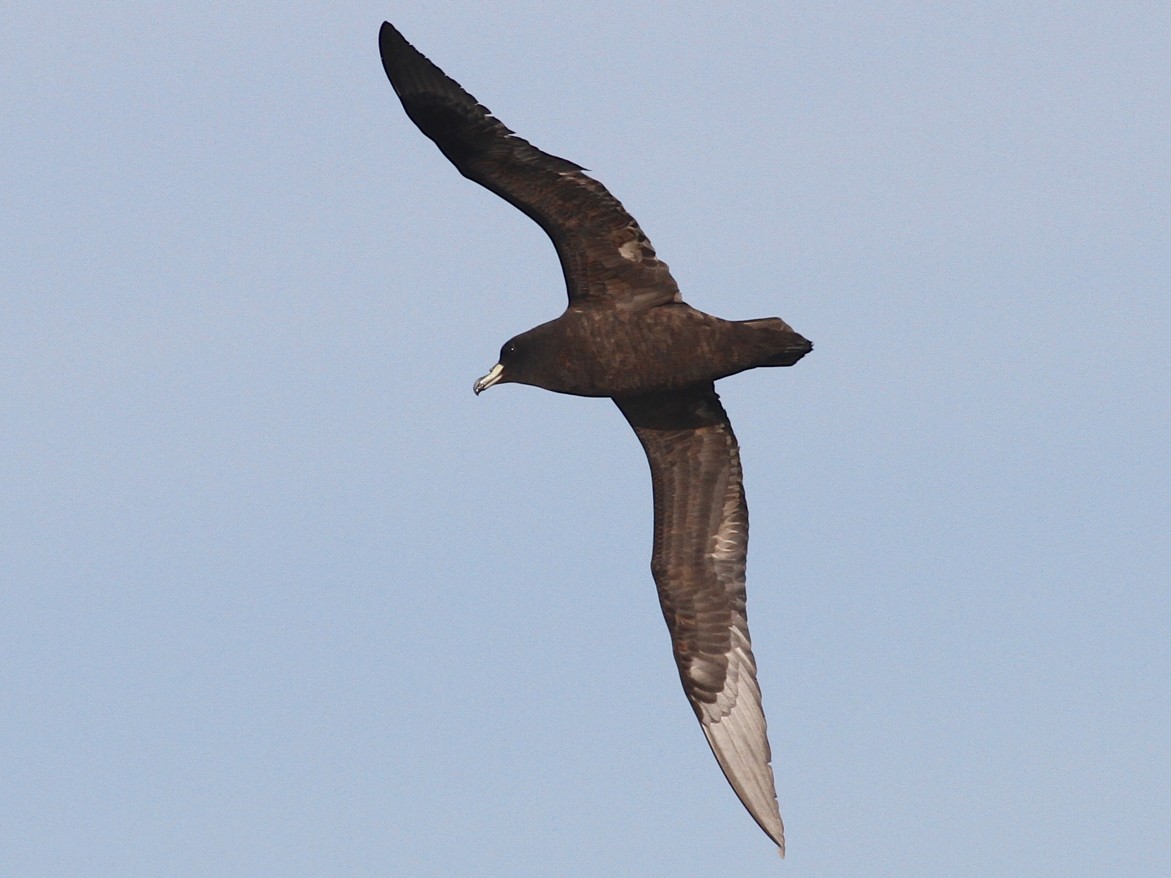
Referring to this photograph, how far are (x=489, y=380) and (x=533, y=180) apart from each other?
92.1 inches

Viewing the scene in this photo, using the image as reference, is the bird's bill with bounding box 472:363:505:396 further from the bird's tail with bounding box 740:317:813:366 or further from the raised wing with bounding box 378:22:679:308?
the bird's tail with bounding box 740:317:813:366

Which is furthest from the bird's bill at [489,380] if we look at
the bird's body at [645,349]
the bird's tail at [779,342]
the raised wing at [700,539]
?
the bird's tail at [779,342]

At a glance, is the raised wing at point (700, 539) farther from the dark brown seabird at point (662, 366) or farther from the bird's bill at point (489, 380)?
the bird's bill at point (489, 380)

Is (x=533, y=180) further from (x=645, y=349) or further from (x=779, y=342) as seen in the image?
(x=779, y=342)

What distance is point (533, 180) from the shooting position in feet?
63.1

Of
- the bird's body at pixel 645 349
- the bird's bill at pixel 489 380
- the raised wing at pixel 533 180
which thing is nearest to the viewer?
the raised wing at pixel 533 180

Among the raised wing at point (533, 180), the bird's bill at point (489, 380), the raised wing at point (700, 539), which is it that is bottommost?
the raised wing at point (700, 539)

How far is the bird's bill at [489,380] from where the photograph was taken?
68.0ft

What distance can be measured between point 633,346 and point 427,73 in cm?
313

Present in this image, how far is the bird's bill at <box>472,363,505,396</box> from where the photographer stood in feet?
68.0

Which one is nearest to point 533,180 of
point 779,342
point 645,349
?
point 645,349

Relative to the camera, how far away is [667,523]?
2120 centimetres

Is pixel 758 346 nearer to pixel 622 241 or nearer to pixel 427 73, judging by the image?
pixel 622 241

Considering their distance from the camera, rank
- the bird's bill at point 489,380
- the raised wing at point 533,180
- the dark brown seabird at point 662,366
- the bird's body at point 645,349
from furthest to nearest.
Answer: the bird's bill at point 489,380 → the bird's body at point 645,349 → the dark brown seabird at point 662,366 → the raised wing at point 533,180
